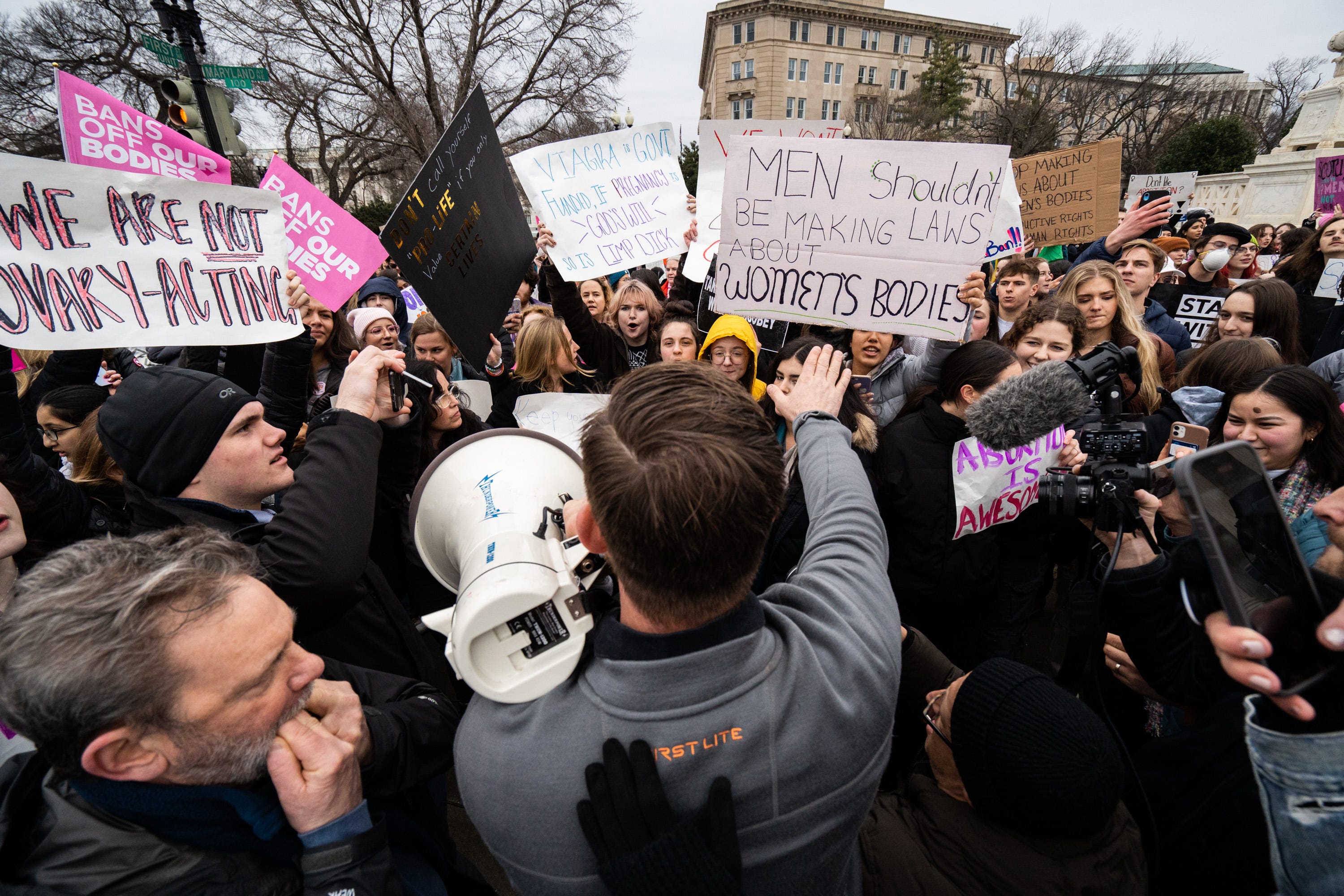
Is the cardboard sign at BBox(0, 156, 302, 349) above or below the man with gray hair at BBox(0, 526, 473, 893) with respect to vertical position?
above

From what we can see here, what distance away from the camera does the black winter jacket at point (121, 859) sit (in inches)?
38.3

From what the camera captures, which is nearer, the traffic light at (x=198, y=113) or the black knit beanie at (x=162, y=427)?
the black knit beanie at (x=162, y=427)

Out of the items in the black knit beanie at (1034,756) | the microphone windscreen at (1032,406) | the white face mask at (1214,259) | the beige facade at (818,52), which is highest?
the beige facade at (818,52)

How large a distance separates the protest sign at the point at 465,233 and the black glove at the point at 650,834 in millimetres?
1576

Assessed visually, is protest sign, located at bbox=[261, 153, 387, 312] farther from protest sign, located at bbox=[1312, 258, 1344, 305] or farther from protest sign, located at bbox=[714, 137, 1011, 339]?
protest sign, located at bbox=[1312, 258, 1344, 305]

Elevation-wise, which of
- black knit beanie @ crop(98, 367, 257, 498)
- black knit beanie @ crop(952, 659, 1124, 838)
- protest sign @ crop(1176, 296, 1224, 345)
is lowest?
protest sign @ crop(1176, 296, 1224, 345)

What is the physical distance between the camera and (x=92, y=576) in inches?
40.1

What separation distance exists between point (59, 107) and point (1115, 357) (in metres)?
3.98

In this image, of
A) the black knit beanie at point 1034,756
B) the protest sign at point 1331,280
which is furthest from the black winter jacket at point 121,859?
the protest sign at point 1331,280

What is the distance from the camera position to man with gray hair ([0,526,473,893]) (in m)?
0.96

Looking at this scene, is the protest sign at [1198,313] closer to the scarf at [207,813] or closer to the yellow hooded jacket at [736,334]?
the yellow hooded jacket at [736,334]

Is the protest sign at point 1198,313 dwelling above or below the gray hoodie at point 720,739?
below

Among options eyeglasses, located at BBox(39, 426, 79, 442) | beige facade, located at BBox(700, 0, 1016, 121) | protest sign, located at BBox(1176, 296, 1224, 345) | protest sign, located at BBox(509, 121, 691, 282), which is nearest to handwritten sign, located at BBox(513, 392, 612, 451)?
protest sign, located at BBox(509, 121, 691, 282)

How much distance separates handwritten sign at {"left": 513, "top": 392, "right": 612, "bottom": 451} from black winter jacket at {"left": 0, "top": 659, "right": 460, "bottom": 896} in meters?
1.93
